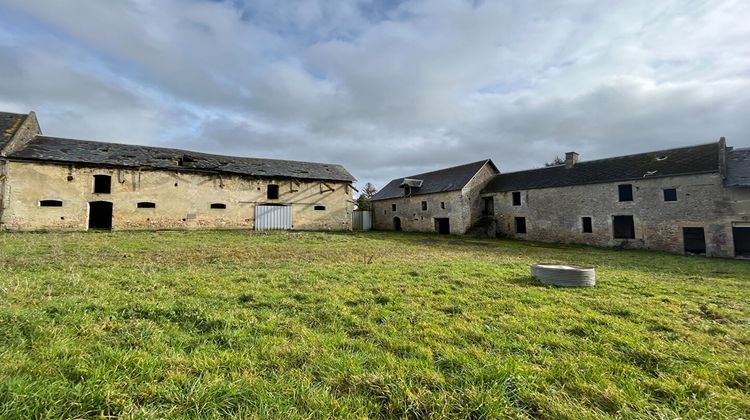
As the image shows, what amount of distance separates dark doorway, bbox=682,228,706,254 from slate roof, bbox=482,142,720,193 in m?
2.90

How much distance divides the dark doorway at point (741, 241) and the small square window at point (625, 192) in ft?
13.8

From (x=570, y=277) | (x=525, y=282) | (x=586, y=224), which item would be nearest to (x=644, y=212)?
(x=586, y=224)

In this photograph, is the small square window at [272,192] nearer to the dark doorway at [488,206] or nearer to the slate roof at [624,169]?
the dark doorway at [488,206]

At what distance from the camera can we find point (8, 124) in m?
16.6

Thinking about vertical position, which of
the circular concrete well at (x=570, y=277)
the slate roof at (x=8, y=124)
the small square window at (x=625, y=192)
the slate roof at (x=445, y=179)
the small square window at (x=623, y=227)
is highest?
the slate roof at (x=8, y=124)

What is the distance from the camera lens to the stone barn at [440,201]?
941 inches

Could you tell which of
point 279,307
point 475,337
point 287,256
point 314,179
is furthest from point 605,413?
point 314,179

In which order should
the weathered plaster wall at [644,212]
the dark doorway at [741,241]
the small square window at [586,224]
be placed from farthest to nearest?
1. the small square window at [586,224]
2. the weathered plaster wall at [644,212]
3. the dark doorway at [741,241]

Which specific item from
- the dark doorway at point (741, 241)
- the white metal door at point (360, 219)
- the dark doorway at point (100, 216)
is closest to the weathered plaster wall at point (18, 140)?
the dark doorway at point (100, 216)

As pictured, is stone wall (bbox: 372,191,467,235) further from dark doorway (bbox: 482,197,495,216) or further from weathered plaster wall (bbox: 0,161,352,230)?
weathered plaster wall (bbox: 0,161,352,230)

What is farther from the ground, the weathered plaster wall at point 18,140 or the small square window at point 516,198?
the weathered plaster wall at point 18,140

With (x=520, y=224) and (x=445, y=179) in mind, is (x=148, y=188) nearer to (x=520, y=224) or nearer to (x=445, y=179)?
(x=445, y=179)

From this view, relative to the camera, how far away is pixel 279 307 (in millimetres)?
4465

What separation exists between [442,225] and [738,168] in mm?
16086
